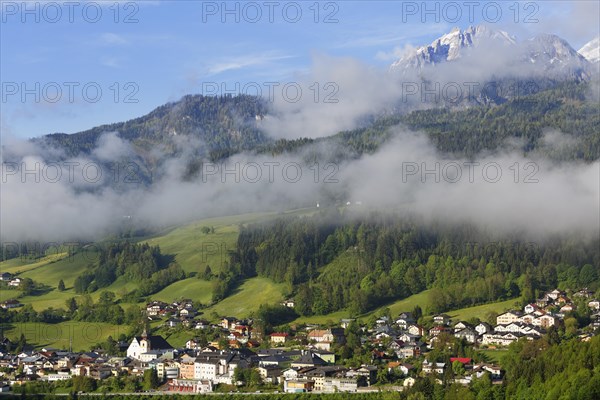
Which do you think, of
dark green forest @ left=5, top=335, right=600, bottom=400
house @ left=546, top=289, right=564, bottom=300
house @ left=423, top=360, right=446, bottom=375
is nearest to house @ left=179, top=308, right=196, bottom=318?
dark green forest @ left=5, top=335, right=600, bottom=400

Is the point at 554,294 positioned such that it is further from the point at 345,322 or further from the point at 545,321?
the point at 345,322

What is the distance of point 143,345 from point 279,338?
54.1 feet

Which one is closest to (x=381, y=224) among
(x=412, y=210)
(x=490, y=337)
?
(x=412, y=210)

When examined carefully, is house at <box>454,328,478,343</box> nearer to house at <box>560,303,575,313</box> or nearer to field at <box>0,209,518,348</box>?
field at <box>0,209,518,348</box>

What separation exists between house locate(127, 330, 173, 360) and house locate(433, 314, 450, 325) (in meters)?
33.2

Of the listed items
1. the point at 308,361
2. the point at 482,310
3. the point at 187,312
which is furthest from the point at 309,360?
the point at 187,312

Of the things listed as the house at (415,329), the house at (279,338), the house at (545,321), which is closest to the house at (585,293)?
the house at (545,321)

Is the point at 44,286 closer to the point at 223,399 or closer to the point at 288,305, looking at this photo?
the point at 288,305

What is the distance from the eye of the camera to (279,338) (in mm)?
119312

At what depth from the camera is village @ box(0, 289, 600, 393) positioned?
9450 centimetres

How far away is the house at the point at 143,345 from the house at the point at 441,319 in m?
33.2

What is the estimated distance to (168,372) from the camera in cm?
10556

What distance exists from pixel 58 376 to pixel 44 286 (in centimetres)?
6421

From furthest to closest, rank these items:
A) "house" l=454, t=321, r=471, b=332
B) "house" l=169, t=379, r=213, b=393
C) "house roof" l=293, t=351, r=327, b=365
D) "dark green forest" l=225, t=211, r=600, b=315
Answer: "dark green forest" l=225, t=211, r=600, b=315
"house" l=454, t=321, r=471, b=332
"house roof" l=293, t=351, r=327, b=365
"house" l=169, t=379, r=213, b=393
